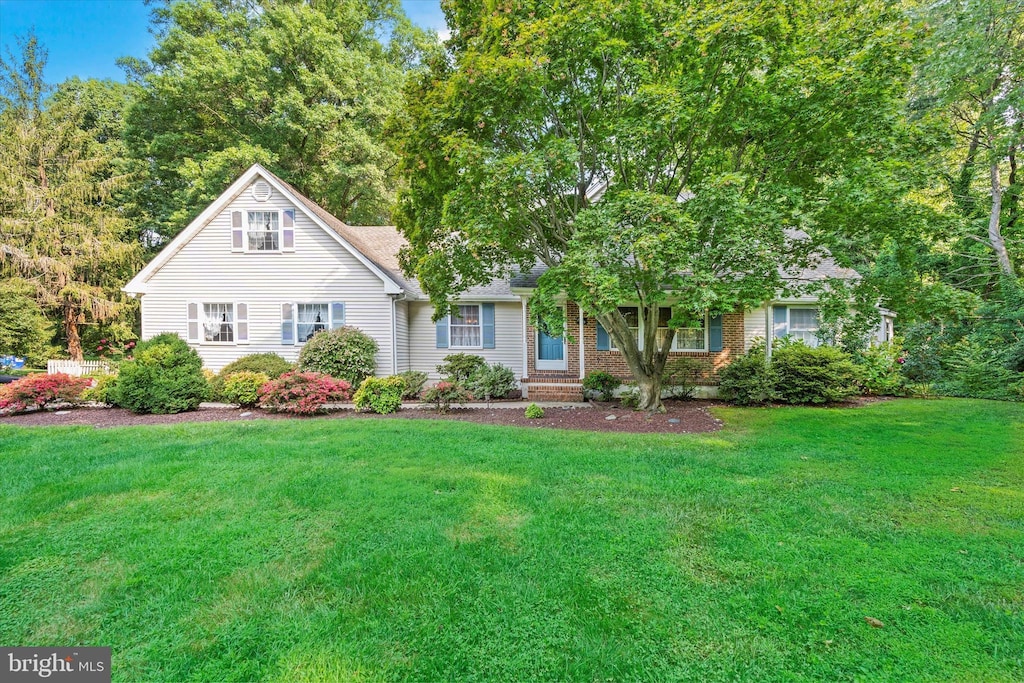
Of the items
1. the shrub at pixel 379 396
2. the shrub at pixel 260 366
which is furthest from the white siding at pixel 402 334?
the shrub at pixel 379 396

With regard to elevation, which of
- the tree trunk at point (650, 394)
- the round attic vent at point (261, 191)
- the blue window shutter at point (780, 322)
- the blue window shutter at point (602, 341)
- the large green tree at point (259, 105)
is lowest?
the tree trunk at point (650, 394)

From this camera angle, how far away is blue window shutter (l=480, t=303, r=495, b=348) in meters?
14.9

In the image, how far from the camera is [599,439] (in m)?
7.27

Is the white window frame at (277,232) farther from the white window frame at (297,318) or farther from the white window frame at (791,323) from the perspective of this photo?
the white window frame at (791,323)

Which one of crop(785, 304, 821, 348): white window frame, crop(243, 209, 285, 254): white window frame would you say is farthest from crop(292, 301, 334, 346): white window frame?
crop(785, 304, 821, 348): white window frame

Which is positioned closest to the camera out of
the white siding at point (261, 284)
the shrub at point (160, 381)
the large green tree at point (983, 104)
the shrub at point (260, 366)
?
the large green tree at point (983, 104)

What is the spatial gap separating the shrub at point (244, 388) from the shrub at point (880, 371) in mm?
15684

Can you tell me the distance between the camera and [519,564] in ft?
10.6

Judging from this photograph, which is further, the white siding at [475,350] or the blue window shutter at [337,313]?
the white siding at [475,350]

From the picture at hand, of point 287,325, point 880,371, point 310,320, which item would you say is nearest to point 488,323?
point 310,320

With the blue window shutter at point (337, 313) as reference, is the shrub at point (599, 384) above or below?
below

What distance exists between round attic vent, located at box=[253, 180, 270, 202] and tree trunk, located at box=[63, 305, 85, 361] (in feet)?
40.4

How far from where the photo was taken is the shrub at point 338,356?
12.4 meters

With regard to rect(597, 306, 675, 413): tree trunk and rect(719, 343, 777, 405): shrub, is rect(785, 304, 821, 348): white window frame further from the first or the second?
rect(597, 306, 675, 413): tree trunk
